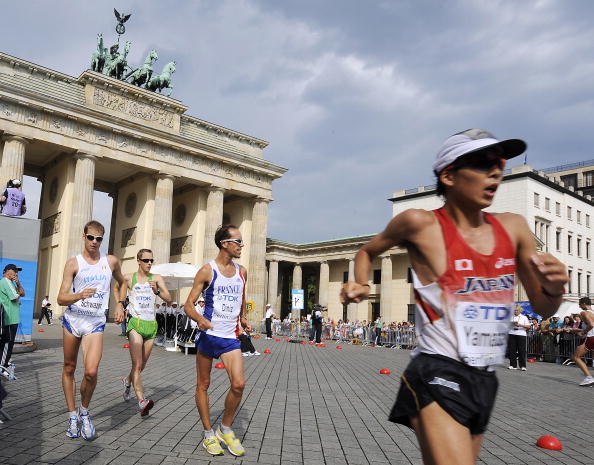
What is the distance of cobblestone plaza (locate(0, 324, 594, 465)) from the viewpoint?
5.39 meters

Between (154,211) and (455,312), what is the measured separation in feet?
130

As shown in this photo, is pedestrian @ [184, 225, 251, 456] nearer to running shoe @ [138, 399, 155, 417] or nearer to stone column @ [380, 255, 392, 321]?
running shoe @ [138, 399, 155, 417]

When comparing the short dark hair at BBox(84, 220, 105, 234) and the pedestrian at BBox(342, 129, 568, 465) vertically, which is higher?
the short dark hair at BBox(84, 220, 105, 234)

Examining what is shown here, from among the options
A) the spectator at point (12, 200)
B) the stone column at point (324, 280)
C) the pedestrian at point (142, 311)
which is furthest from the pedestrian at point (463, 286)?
the stone column at point (324, 280)

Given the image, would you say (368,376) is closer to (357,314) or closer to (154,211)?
(154,211)

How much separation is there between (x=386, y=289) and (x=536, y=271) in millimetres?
50377

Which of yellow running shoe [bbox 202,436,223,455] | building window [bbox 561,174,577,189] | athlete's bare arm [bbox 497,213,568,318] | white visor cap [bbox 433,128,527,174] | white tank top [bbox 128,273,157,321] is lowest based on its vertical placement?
yellow running shoe [bbox 202,436,223,455]

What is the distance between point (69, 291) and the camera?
5918 mm

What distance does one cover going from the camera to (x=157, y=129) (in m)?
39.2

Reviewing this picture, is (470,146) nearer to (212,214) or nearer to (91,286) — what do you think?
(91,286)

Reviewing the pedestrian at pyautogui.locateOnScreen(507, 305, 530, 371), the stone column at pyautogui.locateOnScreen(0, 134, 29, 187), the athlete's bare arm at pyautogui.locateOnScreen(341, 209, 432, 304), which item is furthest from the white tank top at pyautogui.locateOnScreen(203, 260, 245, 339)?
the stone column at pyautogui.locateOnScreen(0, 134, 29, 187)

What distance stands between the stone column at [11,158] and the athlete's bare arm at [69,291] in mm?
30288

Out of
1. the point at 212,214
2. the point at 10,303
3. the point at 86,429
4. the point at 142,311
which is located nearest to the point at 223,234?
the point at 86,429

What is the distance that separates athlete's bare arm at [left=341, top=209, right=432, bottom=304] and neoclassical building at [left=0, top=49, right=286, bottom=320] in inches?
1365
